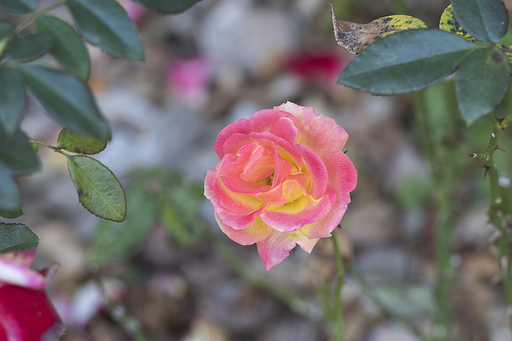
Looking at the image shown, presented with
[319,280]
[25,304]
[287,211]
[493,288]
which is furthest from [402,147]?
[25,304]

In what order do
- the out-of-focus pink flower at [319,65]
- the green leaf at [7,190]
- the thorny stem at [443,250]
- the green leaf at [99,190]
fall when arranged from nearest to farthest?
the green leaf at [7,190]
the green leaf at [99,190]
the thorny stem at [443,250]
the out-of-focus pink flower at [319,65]

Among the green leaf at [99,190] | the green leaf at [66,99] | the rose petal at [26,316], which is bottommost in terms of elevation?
the rose petal at [26,316]

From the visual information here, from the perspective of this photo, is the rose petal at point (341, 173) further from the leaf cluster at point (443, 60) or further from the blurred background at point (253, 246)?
the blurred background at point (253, 246)

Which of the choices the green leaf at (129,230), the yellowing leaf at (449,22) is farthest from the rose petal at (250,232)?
the green leaf at (129,230)

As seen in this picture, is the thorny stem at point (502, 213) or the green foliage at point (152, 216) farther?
the green foliage at point (152, 216)

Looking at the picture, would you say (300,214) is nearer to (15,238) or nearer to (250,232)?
(250,232)

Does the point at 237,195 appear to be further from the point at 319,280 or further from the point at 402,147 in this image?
the point at 402,147
